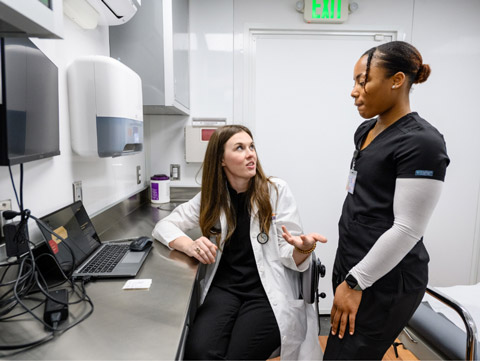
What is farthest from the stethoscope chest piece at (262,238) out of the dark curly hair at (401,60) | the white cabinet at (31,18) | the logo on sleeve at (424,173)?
the white cabinet at (31,18)

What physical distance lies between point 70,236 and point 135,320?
55 centimetres

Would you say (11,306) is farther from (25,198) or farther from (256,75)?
(256,75)

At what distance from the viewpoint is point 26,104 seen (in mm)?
926

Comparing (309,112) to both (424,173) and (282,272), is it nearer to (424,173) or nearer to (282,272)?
(282,272)

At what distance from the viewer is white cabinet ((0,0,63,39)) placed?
0.51 m

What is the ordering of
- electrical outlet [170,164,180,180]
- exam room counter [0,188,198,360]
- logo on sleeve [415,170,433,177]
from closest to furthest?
exam room counter [0,188,198,360] → logo on sleeve [415,170,433,177] → electrical outlet [170,164,180,180]

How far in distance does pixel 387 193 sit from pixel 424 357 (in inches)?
35.8

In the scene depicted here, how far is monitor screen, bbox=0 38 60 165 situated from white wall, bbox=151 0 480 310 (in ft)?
4.59

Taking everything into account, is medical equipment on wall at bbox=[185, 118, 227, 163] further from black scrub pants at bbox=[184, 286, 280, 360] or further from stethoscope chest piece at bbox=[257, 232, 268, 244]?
black scrub pants at bbox=[184, 286, 280, 360]

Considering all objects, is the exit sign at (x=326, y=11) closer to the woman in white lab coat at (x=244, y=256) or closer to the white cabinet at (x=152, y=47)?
the white cabinet at (x=152, y=47)

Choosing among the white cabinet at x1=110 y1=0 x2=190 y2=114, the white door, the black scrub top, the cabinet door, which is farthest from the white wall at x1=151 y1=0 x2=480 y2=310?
the black scrub top

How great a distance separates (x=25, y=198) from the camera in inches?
42.7

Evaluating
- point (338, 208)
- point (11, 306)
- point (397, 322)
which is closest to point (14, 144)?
point (11, 306)

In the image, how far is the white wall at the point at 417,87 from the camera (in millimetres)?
2359
